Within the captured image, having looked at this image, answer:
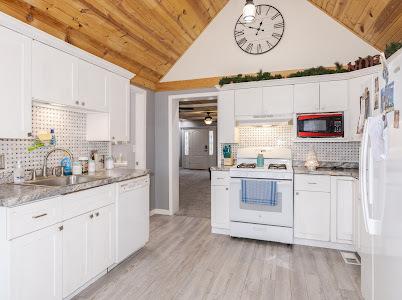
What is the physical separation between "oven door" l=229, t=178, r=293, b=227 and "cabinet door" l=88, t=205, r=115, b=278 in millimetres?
1674

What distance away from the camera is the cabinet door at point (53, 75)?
2.21 m

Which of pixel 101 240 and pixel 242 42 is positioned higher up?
pixel 242 42

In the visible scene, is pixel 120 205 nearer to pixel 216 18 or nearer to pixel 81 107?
pixel 81 107

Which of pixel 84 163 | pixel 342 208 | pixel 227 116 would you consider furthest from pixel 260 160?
pixel 84 163

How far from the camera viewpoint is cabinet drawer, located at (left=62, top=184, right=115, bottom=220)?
80.6 inches

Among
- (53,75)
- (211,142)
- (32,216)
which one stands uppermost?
(53,75)

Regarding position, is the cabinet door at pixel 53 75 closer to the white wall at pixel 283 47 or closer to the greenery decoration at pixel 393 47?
the white wall at pixel 283 47

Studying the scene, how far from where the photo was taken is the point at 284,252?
3.14 metres

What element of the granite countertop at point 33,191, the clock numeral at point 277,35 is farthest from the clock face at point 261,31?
the granite countertop at point 33,191

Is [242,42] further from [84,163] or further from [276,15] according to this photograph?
[84,163]

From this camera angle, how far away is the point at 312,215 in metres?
3.27

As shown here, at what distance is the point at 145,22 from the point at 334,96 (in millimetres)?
2735

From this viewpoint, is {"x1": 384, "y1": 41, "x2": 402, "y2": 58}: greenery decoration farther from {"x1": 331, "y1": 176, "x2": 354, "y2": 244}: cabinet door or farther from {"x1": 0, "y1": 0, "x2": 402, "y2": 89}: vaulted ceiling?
{"x1": 331, "y1": 176, "x2": 354, "y2": 244}: cabinet door

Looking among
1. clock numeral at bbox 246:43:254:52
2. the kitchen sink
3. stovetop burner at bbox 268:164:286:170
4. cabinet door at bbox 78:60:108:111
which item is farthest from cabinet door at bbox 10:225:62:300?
clock numeral at bbox 246:43:254:52
